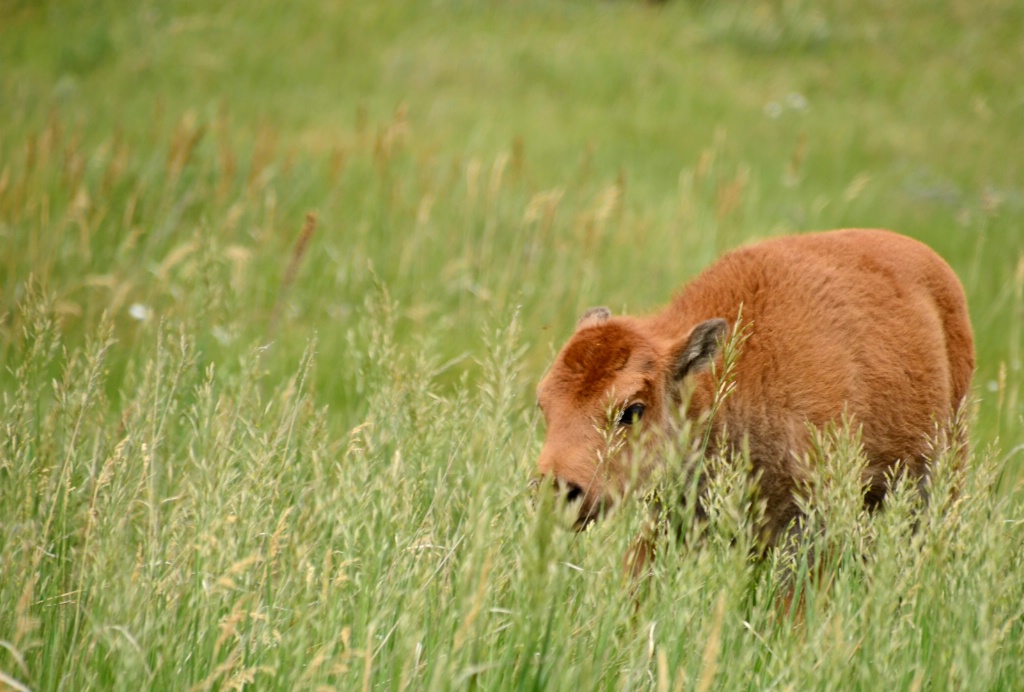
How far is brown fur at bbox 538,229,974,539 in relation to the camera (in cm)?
362

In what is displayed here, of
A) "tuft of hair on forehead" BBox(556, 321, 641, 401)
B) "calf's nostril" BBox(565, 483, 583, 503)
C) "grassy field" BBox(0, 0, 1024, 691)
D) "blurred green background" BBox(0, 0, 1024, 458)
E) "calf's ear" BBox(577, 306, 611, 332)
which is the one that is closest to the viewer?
"grassy field" BBox(0, 0, 1024, 691)

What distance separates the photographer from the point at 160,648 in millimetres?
2303

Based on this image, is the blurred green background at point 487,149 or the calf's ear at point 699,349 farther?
the blurred green background at point 487,149

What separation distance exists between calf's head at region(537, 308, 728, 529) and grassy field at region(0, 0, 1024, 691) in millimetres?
139

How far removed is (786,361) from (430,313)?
10.4 ft

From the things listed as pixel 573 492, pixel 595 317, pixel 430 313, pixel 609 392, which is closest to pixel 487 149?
pixel 430 313

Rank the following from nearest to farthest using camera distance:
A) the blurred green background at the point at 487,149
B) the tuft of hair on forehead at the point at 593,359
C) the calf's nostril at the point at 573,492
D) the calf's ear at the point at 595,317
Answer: the calf's nostril at the point at 573,492 → the tuft of hair on forehead at the point at 593,359 → the calf's ear at the point at 595,317 → the blurred green background at the point at 487,149

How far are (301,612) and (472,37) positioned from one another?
13758 mm

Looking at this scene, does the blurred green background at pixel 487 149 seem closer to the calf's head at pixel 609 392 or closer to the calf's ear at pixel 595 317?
the calf's ear at pixel 595 317

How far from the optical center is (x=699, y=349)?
3.74m

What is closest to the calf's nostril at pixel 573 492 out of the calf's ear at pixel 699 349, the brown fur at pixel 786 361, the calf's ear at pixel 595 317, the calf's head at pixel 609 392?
the calf's head at pixel 609 392

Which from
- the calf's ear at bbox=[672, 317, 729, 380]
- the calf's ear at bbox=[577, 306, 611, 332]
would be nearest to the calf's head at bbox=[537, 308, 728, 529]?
the calf's ear at bbox=[672, 317, 729, 380]

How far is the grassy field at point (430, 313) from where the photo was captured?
2.36m

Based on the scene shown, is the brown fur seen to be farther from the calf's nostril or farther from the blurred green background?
the blurred green background
